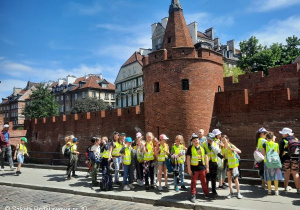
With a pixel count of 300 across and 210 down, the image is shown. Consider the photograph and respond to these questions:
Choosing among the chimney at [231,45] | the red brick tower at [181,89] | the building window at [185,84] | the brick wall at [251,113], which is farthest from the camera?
the chimney at [231,45]

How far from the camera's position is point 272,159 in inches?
271

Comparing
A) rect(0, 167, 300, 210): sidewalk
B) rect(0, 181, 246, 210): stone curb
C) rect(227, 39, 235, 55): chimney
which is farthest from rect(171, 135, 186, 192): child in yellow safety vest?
rect(227, 39, 235, 55): chimney

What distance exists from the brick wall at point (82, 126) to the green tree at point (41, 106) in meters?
16.8

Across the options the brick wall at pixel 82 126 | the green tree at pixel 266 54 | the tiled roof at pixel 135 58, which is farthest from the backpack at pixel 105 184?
the tiled roof at pixel 135 58

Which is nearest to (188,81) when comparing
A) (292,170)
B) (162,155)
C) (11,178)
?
(162,155)

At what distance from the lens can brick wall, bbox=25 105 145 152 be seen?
17.1 meters

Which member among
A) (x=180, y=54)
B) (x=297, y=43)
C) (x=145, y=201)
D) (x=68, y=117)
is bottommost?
(x=145, y=201)

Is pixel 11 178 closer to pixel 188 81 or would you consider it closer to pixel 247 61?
pixel 188 81

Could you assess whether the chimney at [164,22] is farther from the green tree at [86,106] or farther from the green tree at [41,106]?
the green tree at [41,106]

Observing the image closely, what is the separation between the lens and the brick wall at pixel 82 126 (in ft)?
56.1

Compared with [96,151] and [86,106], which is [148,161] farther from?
[86,106]

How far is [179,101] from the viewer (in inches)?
506

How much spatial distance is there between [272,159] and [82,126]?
15.9m

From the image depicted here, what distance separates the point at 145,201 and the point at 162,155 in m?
1.53
